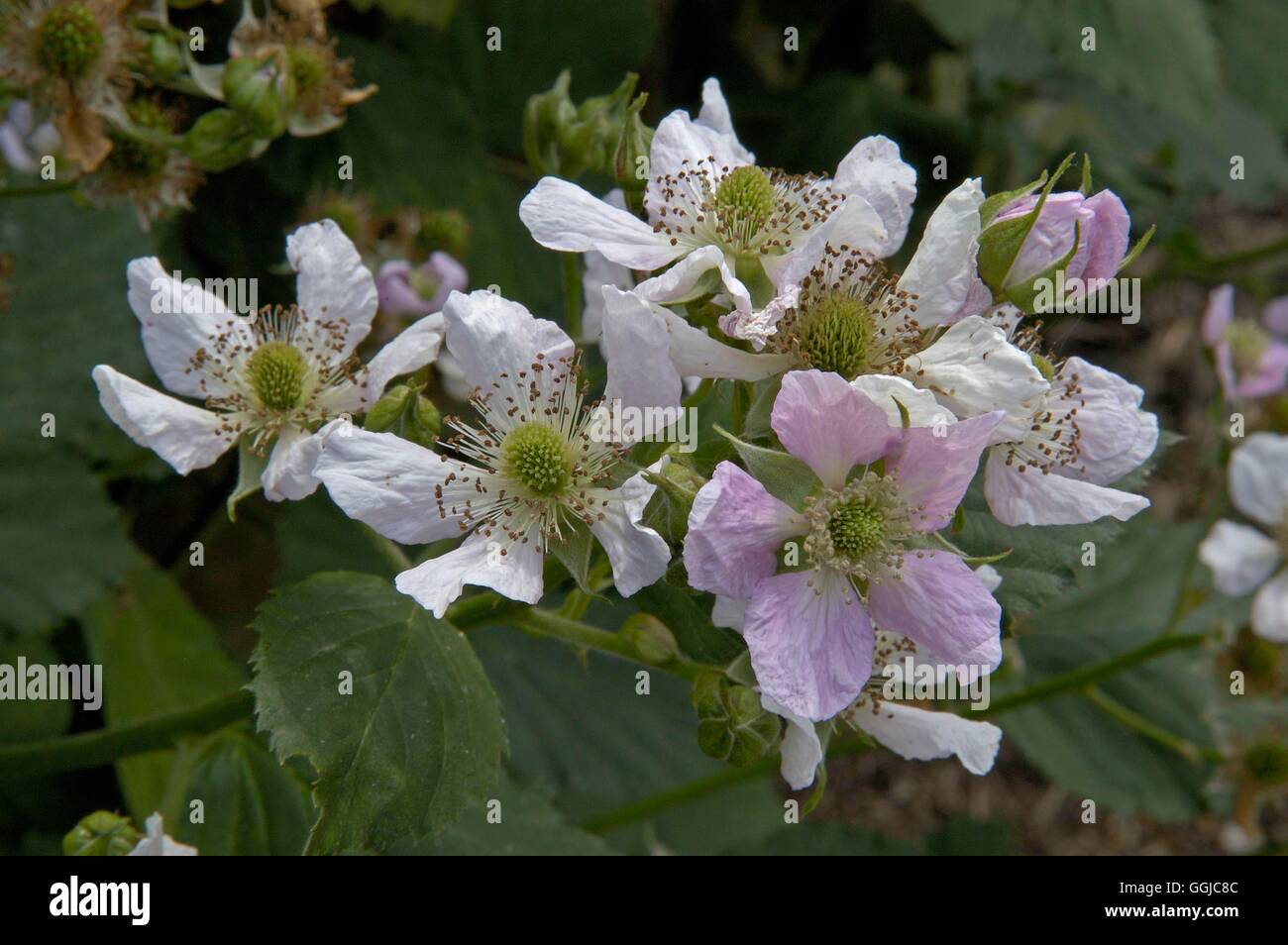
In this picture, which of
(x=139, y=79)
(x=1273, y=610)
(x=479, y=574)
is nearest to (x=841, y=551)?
(x=479, y=574)

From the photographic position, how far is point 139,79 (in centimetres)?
185

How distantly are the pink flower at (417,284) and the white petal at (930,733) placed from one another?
3.15 feet

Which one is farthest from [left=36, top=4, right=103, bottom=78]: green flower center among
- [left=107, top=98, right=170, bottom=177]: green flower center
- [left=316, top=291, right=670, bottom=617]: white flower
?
[left=316, top=291, right=670, bottom=617]: white flower

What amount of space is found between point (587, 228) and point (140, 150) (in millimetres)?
967

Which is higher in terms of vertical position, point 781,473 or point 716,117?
point 716,117

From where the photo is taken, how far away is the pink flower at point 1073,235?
4.02ft

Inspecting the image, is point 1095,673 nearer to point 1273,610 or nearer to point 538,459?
point 1273,610

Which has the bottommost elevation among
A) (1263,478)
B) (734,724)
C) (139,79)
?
(1263,478)

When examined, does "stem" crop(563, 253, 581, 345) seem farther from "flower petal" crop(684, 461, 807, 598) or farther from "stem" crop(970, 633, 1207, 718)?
"stem" crop(970, 633, 1207, 718)

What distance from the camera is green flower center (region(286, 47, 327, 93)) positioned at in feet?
6.23

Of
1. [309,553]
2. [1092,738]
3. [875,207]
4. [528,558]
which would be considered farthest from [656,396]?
[1092,738]

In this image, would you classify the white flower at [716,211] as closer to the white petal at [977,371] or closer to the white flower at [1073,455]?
the white petal at [977,371]

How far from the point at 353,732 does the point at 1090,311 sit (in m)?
0.91

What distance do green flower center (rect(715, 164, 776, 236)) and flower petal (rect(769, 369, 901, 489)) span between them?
268 millimetres
